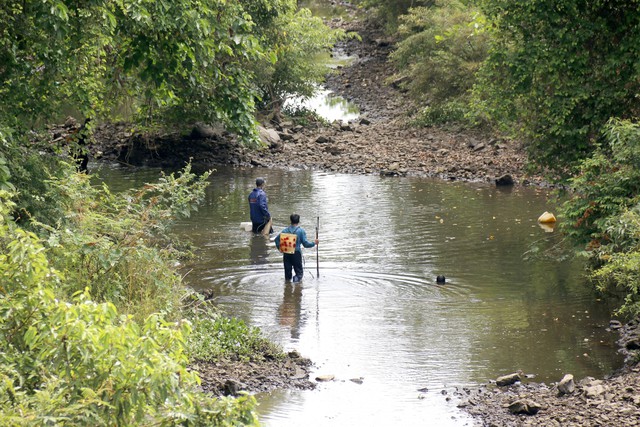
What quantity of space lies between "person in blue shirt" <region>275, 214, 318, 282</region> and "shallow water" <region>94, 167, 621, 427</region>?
0.27 m

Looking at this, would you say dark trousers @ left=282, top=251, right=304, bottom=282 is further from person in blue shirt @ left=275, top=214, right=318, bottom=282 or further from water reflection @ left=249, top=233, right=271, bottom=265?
water reflection @ left=249, top=233, right=271, bottom=265

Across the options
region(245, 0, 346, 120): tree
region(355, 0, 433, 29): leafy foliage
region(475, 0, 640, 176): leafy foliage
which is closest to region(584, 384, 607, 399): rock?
region(475, 0, 640, 176): leafy foliage

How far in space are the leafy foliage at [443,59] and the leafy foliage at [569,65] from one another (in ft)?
53.3

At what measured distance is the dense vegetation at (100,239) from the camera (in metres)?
5.32

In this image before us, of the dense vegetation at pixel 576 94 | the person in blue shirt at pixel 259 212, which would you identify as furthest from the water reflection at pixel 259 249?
the dense vegetation at pixel 576 94

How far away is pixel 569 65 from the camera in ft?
51.7

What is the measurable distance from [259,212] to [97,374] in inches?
568

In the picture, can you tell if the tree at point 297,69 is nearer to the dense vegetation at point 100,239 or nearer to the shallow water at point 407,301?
the shallow water at point 407,301

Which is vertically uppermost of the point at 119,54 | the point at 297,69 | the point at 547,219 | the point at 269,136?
the point at 297,69

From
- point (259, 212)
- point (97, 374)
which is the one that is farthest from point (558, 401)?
point (259, 212)

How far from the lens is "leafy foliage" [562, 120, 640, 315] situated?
39.7 feet

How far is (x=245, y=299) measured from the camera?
575 inches

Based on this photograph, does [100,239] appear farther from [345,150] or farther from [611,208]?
[345,150]

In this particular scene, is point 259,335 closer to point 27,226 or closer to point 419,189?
point 27,226
